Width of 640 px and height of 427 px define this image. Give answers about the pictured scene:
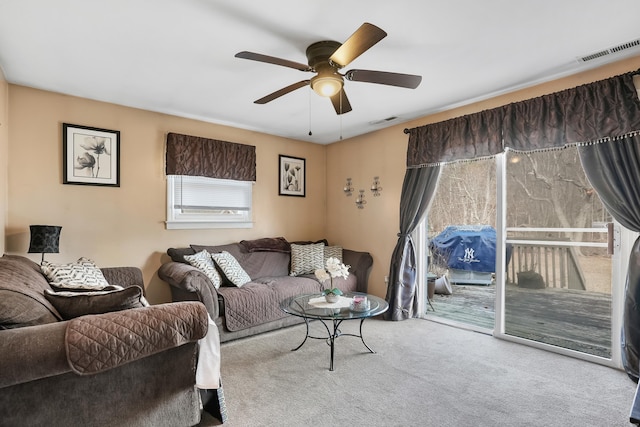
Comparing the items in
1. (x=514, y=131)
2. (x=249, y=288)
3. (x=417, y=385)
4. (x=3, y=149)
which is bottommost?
(x=417, y=385)

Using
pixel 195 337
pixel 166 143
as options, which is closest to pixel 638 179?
pixel 195 337

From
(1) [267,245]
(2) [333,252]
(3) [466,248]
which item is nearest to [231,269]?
(1) [267,245]

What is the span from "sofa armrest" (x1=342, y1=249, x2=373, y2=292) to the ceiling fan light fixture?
2717 millimetres

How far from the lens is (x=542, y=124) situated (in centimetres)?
299

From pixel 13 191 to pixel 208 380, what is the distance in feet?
9.13

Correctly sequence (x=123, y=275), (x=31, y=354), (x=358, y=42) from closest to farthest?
(x=31, y=354) → (x=358, y=42) → (x=123, y=275)

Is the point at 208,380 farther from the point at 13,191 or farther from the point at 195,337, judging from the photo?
the point at 13,191

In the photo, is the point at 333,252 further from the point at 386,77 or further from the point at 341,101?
the point at 386,77

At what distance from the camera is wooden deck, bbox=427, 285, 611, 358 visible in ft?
9.85

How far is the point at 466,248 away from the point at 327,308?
9.02 feet

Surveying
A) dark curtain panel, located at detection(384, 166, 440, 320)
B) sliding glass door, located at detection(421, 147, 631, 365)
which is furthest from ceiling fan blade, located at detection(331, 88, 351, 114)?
sliding glass door, located at detection(421, 147, 631, 365)

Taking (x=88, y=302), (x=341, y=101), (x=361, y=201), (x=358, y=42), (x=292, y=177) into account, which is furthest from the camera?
(x=292, y=177)

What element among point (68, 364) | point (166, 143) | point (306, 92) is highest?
point (306, 92)

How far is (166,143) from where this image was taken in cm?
397
